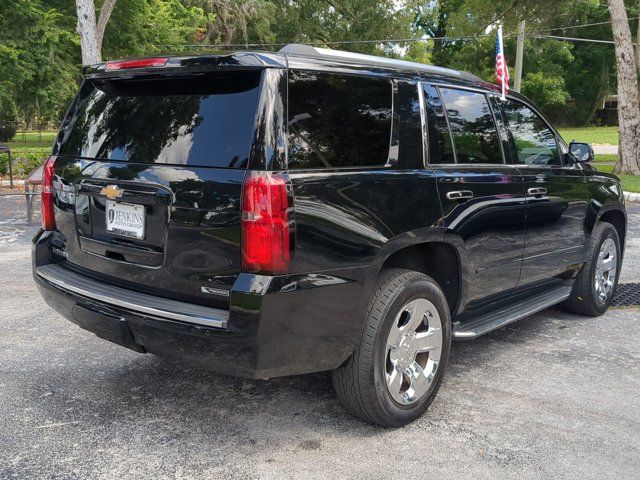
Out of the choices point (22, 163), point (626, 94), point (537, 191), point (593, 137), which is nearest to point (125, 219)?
point (537, 191)

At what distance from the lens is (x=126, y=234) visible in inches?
125

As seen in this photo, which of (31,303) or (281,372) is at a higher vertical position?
(281,372)

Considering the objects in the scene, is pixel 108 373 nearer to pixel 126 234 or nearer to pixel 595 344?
pixel 126 234

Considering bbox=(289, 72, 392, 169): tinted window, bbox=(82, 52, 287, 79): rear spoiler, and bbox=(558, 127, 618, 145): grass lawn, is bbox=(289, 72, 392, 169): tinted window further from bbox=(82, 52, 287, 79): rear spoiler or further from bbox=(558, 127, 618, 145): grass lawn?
bbox=(558, 127, 618, 145): grass lawn

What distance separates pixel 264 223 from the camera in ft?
9.07

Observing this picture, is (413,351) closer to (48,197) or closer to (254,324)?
(254,324)

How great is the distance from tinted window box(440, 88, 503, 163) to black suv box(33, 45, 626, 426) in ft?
0.05

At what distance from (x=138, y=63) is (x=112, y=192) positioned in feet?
2.21

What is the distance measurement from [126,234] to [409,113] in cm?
165

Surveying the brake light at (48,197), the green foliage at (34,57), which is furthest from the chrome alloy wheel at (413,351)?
the green foliage at (34,57)

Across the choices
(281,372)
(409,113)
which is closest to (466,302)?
(409,113)

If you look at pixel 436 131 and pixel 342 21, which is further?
pixel 342 21

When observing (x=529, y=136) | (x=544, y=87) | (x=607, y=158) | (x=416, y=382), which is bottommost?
(x=416, y=382)

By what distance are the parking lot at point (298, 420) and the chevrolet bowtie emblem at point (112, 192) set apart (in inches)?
35.7
